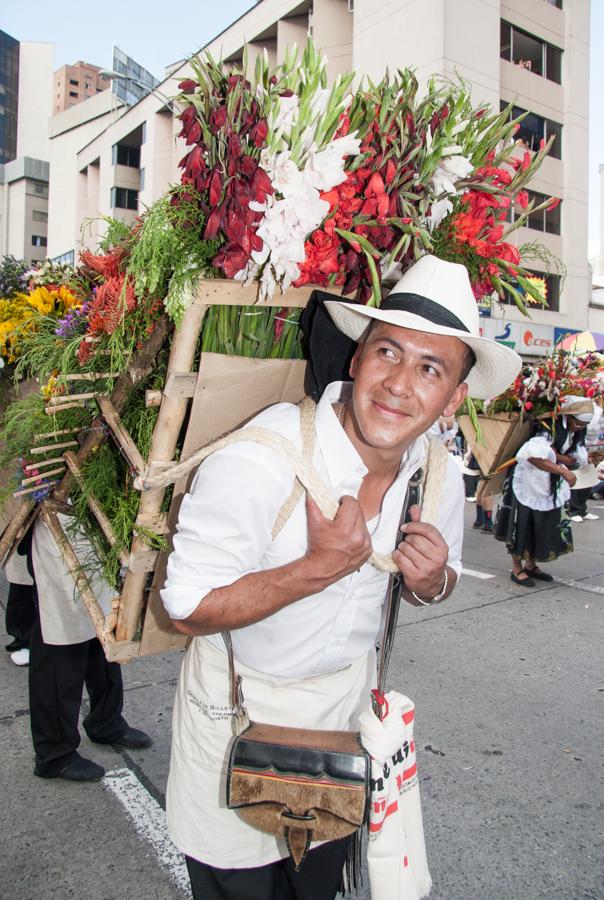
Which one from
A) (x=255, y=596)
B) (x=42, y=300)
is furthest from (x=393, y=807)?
(x=42, y=300)

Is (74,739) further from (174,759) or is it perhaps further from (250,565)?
(250,565)

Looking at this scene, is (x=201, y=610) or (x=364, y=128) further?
(x=364, y=128)

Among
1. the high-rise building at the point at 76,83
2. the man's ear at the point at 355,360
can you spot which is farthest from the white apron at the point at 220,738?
the high-rise building at the point at 76,83

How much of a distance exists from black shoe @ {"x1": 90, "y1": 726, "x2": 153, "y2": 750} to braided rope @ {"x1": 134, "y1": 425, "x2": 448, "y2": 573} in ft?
6.47

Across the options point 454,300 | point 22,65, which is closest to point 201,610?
point 454,300

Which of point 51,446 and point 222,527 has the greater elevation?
point 51,446

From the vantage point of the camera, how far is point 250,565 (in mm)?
1447

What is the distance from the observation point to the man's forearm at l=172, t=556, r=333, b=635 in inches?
55.6

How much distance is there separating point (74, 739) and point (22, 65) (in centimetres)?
10208

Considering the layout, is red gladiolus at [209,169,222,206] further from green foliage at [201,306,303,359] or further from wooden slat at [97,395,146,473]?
wooden slat at [97,395,146,473]

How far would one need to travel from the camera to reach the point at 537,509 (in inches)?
253

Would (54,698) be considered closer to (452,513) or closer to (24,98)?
(452,513)

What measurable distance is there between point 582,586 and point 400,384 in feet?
18.2

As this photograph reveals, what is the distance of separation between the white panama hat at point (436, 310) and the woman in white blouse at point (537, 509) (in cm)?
490
